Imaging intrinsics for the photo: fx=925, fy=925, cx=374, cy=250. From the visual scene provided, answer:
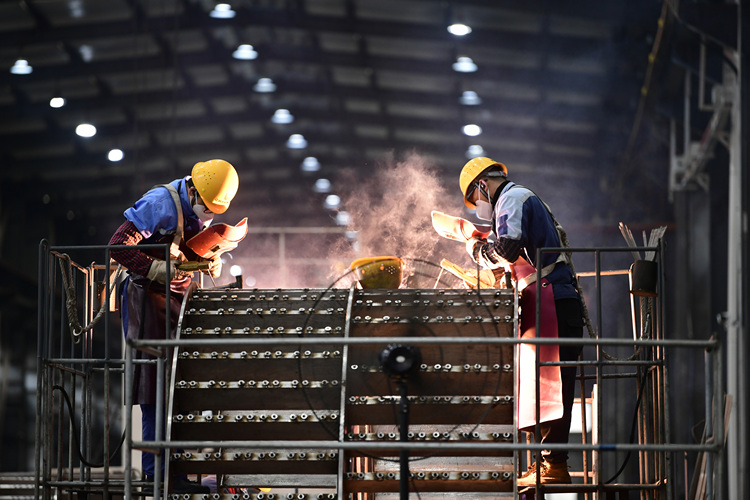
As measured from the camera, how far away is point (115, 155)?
20781 millimetres

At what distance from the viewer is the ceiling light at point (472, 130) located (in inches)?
804

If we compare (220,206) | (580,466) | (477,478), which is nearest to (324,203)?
(580,466)

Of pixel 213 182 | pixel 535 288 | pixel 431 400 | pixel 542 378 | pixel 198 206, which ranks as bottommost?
pixel 431 400

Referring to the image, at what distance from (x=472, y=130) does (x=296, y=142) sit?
185 inches

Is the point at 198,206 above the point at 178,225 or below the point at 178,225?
above

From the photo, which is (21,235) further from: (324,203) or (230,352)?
(230,352)

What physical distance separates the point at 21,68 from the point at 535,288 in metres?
13.0

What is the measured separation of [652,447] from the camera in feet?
16.8

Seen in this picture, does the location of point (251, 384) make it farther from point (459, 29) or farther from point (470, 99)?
point (470, 99)

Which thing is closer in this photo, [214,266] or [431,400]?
[431,400]

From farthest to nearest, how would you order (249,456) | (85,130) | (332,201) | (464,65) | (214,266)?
(332,201), (85,130), (464,65), (214,266), (249,456)

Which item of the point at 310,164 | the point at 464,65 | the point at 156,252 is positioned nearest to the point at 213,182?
the point at 156,252

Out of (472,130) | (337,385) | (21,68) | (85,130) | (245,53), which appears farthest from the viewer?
(472,130)

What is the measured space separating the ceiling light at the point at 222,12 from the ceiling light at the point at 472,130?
5764 mm
